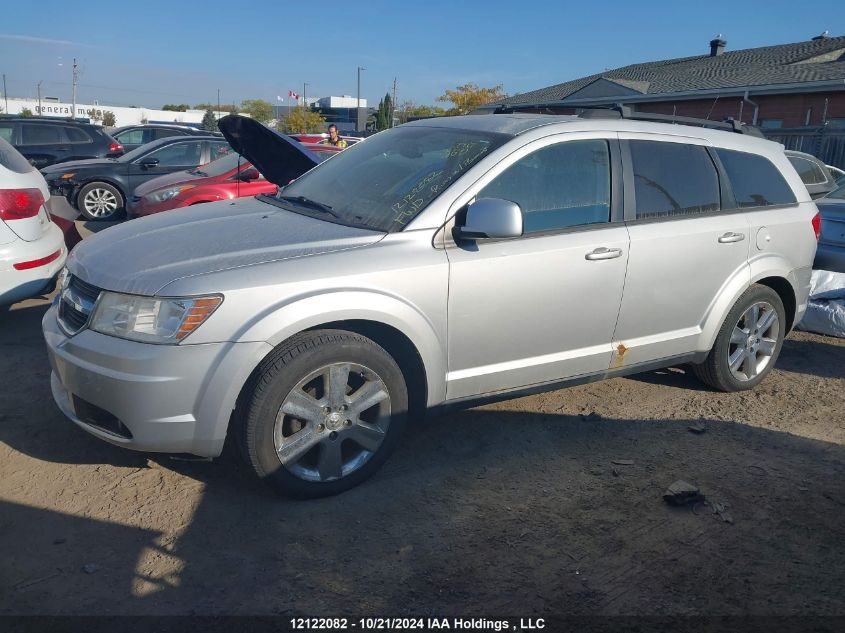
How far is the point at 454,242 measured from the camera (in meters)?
3.68

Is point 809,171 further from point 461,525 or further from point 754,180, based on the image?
point 461,525

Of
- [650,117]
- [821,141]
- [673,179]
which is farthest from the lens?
[821,141]

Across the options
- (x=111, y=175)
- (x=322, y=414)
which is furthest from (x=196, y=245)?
(x=111, y=175)

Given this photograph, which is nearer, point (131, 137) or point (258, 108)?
point (131, 137)

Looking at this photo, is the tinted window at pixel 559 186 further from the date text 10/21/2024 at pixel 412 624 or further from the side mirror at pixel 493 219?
the date text 10/21/2024 at pixel 412 624

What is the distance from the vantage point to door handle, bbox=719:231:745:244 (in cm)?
462

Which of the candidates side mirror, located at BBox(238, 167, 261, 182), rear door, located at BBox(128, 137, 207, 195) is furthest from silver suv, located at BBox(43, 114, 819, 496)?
rear door, located at BBox(128, 137, 207, 195)

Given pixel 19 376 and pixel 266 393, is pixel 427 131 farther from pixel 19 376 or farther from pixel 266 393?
pixel 19 376

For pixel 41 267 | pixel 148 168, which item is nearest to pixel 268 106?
pixel 148 168

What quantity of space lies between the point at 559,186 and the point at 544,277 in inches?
22.4

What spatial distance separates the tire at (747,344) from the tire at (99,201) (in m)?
10.3

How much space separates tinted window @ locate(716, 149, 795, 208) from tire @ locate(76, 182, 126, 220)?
406 inches

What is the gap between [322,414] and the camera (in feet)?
11.3

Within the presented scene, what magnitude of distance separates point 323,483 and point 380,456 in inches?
12.6
